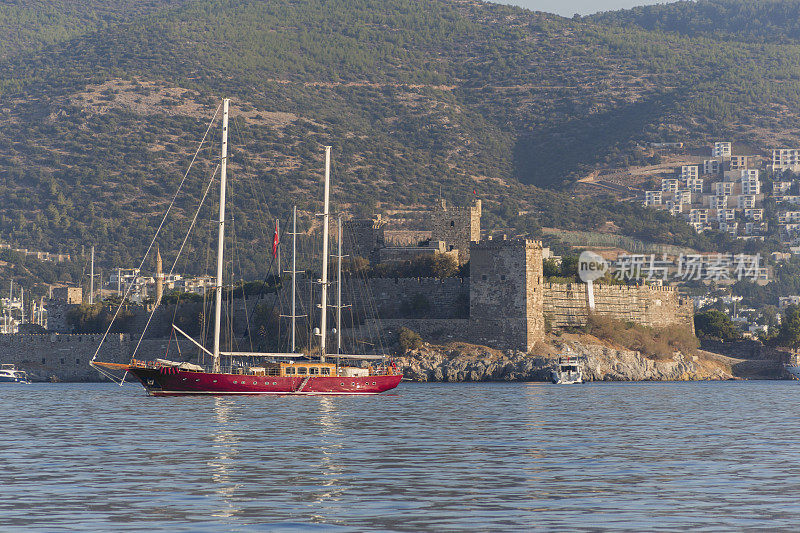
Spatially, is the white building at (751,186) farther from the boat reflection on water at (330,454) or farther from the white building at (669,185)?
the boat reflection on water at (330,454)

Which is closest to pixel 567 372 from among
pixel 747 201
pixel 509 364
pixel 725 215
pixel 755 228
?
pixel 509 364

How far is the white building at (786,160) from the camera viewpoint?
644 feet

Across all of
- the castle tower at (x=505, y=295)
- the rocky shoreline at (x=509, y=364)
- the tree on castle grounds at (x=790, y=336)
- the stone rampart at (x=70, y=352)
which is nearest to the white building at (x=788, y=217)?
the tree on castle grounds at (x=790, y=336)

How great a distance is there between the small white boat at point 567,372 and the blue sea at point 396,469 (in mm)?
25368

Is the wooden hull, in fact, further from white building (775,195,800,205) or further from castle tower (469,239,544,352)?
white building (775,195,800,205)

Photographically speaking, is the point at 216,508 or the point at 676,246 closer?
the point at 216,508

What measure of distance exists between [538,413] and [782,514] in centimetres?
2287

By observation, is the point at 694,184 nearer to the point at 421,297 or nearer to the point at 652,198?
the point at 652,198

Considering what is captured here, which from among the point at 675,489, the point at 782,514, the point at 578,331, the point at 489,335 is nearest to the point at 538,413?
the point at 675,489

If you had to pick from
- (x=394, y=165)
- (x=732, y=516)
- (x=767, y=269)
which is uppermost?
(x=394, y=165)

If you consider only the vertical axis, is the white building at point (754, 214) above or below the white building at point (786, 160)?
below

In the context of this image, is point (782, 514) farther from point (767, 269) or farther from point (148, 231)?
point (767, 269)

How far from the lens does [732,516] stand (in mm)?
17969

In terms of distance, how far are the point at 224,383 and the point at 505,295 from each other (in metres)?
26.3
